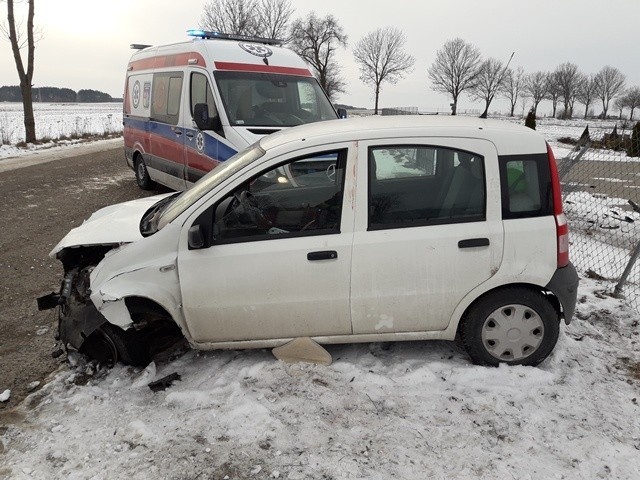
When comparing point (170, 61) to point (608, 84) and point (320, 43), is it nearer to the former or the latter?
point (320, 43)

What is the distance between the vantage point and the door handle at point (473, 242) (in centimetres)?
326

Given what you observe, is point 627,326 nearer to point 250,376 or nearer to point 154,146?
point 250,376

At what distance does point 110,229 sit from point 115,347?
90 centimetres

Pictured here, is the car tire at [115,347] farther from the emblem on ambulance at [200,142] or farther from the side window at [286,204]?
the emblem on ambulance at [200,142]

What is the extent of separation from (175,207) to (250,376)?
134 centimetres

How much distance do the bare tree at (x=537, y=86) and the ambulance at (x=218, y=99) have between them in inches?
3226

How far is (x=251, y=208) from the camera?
3.39m

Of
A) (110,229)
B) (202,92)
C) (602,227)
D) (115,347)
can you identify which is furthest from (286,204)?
(602,227)

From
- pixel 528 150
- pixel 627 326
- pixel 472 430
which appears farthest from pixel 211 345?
pixel 627 326

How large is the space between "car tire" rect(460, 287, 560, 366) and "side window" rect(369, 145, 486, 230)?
1.99ft

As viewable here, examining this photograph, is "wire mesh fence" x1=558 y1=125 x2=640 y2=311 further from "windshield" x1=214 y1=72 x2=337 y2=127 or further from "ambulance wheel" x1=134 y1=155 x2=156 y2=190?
"ambulance wheel" x1=134 y1=155 x2=156 y2=190

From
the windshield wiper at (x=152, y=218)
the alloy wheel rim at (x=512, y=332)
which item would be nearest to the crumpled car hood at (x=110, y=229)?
the windshield wiper at (x=152, y=218)

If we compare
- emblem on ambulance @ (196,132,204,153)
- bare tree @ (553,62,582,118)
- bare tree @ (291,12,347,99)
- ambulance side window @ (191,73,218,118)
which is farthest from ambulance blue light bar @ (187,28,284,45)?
bare tree @ (553,62,582,118)

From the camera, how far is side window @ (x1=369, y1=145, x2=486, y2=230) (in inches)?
130
